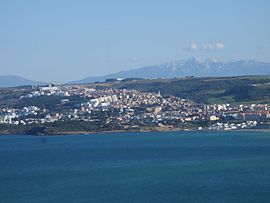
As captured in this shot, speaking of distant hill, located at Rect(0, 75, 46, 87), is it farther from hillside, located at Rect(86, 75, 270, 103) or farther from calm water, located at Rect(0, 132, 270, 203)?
calm water, located at Rect(0, 132, 270, 203)

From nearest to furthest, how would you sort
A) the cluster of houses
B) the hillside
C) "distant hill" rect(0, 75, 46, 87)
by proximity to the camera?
the cluster of houses
the hillside
"distant hill" rect(0, 75, 46, 87)

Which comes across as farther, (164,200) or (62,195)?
(62,195)

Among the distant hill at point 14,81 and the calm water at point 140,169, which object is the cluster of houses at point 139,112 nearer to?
the calm water at point 140,169

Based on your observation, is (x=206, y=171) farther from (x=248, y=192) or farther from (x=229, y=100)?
(x=229, y=100)

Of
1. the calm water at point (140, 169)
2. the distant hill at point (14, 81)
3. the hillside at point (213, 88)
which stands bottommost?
the calm water at point (140, 169)

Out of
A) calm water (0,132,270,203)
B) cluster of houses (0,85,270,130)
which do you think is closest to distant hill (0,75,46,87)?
cluster of houses (0,85,270,130)

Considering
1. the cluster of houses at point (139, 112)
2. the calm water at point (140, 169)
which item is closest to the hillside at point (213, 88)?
the cluster of houses at point (139, 112)

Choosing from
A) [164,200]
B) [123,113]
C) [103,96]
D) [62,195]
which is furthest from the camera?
[103,96]

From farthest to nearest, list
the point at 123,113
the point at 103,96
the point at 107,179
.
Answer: the point at 103,96 < the point at 123,113 < the point at 107,179

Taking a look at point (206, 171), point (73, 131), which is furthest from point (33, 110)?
point (206, 171)
